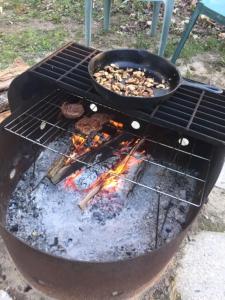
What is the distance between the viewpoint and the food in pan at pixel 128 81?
191 centimetres

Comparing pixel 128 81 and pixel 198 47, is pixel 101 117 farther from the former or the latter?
pixel 198 47

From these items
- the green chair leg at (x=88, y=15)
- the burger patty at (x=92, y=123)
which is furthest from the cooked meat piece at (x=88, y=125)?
the green chair leg at (x=88, y=15)

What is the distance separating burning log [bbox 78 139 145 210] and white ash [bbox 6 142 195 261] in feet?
0.20

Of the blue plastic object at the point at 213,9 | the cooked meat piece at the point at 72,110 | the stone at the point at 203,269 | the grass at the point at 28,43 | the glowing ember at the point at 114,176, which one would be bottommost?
the stone at the point at 203,269

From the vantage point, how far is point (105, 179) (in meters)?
2.05

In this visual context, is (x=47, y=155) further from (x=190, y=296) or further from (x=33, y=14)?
(x=33, y=14)

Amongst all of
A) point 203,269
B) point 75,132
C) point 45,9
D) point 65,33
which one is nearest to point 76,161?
point 75,132

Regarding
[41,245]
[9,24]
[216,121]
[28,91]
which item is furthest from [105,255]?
[9,24]

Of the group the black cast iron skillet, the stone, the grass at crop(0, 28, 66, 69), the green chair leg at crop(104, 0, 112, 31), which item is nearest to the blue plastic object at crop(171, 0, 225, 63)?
the green chair leg at crop(104, 0, 112, 31)

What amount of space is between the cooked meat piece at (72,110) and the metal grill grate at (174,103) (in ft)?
0.76

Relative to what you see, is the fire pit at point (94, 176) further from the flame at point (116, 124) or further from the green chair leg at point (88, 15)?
the green chair leg at point (88, 15)

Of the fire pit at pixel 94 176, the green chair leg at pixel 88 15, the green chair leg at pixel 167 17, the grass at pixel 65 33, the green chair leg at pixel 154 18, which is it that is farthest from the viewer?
the green chair leg at pixel 154 18

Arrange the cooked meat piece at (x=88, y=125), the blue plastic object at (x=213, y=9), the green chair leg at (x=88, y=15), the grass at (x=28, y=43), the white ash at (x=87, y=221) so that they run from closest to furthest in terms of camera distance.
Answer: the white ash at (x=87, y=221) < the cooked meat piece at (x=88, y=125) < the blue plastic object at (x=213, y=9) < the green chair leg at (x=88, y=15) < the grass at (x=28, y=43)

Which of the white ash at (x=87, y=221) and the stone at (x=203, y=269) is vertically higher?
the white ash at (x=87, y=221)
